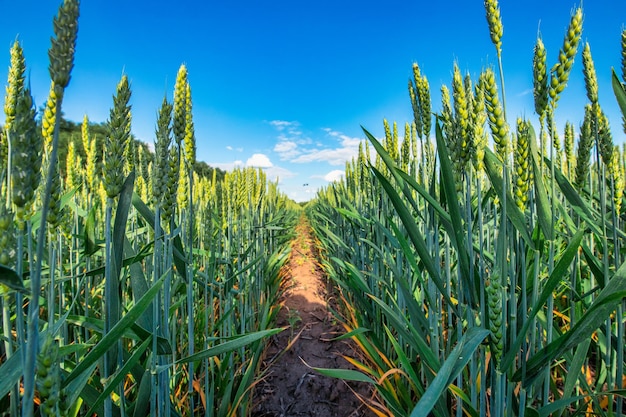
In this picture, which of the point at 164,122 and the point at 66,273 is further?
the point at 66,273

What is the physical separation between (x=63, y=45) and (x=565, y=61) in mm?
1145

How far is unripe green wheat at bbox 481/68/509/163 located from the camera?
878 mm

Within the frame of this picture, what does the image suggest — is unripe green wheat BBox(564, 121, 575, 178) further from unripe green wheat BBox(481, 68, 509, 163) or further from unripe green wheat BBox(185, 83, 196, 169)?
unripe green wheat BBox(185, 83, 196, 169)

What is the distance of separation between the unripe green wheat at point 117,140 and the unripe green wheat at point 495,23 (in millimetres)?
967

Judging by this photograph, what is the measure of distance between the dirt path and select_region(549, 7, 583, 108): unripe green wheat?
149 centimetres

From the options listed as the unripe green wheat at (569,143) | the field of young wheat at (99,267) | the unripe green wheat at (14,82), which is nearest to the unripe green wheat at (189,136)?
the field of young wheat at (99,267)

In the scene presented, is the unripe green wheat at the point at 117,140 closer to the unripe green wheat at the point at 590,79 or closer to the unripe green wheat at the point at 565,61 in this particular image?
the unripe green wheat at the point at 565,61

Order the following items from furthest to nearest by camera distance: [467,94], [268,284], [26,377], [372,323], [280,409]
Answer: [268,284], [372,323], [280,409], [467,94], [26,377]

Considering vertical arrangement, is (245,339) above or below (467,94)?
below

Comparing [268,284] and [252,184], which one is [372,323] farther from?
[252,184]

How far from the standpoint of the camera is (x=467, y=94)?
0.99 m

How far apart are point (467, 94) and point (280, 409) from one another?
188cm

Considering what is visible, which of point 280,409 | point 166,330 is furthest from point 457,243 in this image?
point 280,409

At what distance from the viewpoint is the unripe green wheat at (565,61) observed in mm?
894
